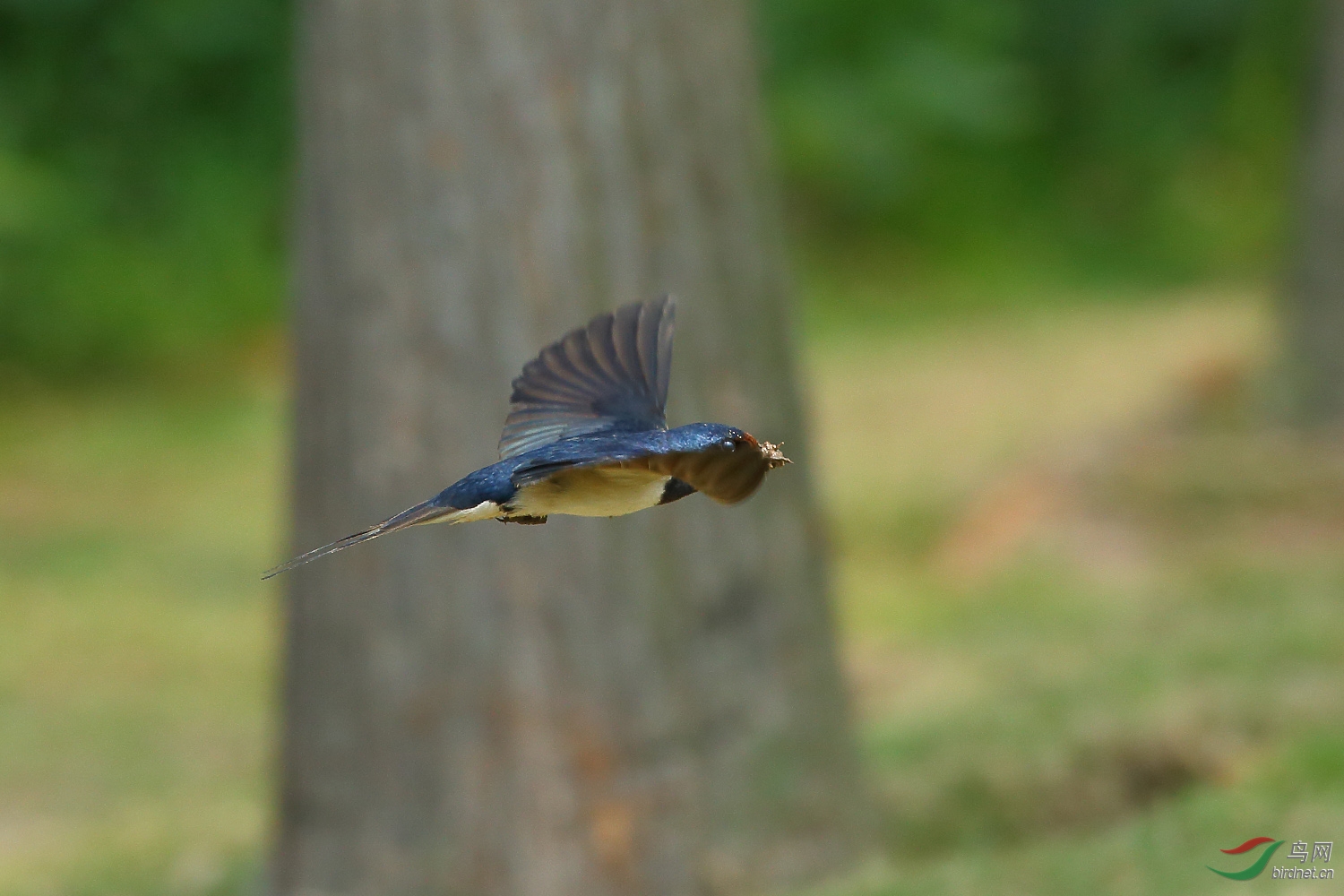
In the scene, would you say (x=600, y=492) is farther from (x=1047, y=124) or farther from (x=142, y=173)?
(x=1047, y=124)

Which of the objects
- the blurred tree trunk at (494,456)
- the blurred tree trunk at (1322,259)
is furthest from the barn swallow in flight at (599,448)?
the blurred tree trunk at (1322,259)

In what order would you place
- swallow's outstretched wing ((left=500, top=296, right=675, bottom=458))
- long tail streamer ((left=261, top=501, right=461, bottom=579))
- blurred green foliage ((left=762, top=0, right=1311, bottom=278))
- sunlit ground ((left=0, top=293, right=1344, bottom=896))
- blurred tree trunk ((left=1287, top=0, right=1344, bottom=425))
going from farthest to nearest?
blurred green foliage ((left=762, top=0, right=1311, bottom=278)) < blurred tree trunk ((left=1287, top=0, right=1344, bottom=425)) < sunlit ground ((left=0, top=293, right=1344, bottom=896)) < swallow's outstretched wing ((left=500, top=296, right=675, bottom=458)) < long tail streamer ((left=261, top=501, right=461, bottom=579))

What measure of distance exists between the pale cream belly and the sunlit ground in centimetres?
273

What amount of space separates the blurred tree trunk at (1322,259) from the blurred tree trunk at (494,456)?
5719mm

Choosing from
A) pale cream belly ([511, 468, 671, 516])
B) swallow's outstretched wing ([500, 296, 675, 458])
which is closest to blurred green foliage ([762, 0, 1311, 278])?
swallow's outstretched wing ([500, 296, 675, 458])

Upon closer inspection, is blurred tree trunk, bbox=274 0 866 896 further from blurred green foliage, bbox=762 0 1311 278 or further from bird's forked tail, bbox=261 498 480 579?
blurred green foliage, bbox=762 0 1311 278

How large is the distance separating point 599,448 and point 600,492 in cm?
4

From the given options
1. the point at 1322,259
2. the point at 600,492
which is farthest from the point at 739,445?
the point at 1322,259

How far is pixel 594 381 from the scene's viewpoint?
148 cm

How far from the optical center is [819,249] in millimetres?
17984

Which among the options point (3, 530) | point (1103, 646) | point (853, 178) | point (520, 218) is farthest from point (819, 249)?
point (520, 218)

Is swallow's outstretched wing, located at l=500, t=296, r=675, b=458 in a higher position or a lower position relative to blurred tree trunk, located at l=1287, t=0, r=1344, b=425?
lower

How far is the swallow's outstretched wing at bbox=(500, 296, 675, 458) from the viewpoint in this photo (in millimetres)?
1443

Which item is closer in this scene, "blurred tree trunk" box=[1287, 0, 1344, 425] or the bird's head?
the bird's head
